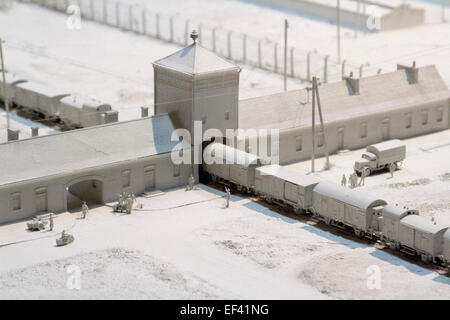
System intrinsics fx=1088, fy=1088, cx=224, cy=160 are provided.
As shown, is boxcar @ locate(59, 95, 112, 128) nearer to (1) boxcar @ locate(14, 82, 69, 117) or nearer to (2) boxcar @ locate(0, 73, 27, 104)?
(1) boxcar @ locate(14, 82, 69, 117)

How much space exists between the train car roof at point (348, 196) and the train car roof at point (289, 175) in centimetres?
78

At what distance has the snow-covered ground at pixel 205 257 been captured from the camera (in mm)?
53906

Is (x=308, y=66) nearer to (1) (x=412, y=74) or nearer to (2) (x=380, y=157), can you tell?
(1) (x=412, y=74)

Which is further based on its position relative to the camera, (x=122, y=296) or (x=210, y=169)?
(x=210, y=169)

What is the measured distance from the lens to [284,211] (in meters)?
65.4

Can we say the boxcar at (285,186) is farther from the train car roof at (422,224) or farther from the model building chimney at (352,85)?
the model building chimney at (352,85)

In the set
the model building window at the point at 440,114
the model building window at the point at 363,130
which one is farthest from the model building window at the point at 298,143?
the model building window at the point at 440,114

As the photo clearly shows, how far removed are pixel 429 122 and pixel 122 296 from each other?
36105mm

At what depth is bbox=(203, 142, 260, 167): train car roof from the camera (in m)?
67.7

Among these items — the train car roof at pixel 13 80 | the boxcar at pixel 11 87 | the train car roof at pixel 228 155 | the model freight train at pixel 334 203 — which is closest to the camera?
the model freight train at pixel 334 203

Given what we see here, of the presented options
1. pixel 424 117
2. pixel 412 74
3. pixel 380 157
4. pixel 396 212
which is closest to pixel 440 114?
pixel 424 117

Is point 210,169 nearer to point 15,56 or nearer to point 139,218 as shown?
point 139,218
